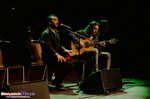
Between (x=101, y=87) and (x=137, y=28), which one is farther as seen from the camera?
(x=137, y=28)

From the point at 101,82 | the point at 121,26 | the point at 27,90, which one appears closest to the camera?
the point at 27,90

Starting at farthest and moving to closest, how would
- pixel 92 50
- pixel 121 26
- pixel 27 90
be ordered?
1. pixel 121 26
2. pixel 92 50
3. pixel 27 90

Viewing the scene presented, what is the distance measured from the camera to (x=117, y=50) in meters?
5.41

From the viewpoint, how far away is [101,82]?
8.80 feet

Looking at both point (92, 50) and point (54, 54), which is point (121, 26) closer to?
point (92, 50)

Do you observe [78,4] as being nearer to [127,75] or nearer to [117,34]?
[117,34]

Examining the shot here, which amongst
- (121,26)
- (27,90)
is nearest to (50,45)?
(27,90)

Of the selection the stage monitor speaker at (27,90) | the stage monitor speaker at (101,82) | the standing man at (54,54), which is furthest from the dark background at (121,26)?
the stage monitor speaker at (27,90)

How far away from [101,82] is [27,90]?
137 centimetres

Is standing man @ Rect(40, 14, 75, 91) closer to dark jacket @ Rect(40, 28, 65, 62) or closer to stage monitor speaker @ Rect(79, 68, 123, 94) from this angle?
dark jacket @ Rect(40, 28, 65, 62)

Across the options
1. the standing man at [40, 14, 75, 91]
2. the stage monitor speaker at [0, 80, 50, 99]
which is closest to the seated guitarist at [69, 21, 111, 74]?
the standing man at [40, 14, 75, 91]

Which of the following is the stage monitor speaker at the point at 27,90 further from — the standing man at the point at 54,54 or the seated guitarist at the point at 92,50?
the seated guitarist at the point at 92,50

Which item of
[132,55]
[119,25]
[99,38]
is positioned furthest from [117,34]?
[99,38]

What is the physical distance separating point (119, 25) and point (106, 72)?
9.46ft
